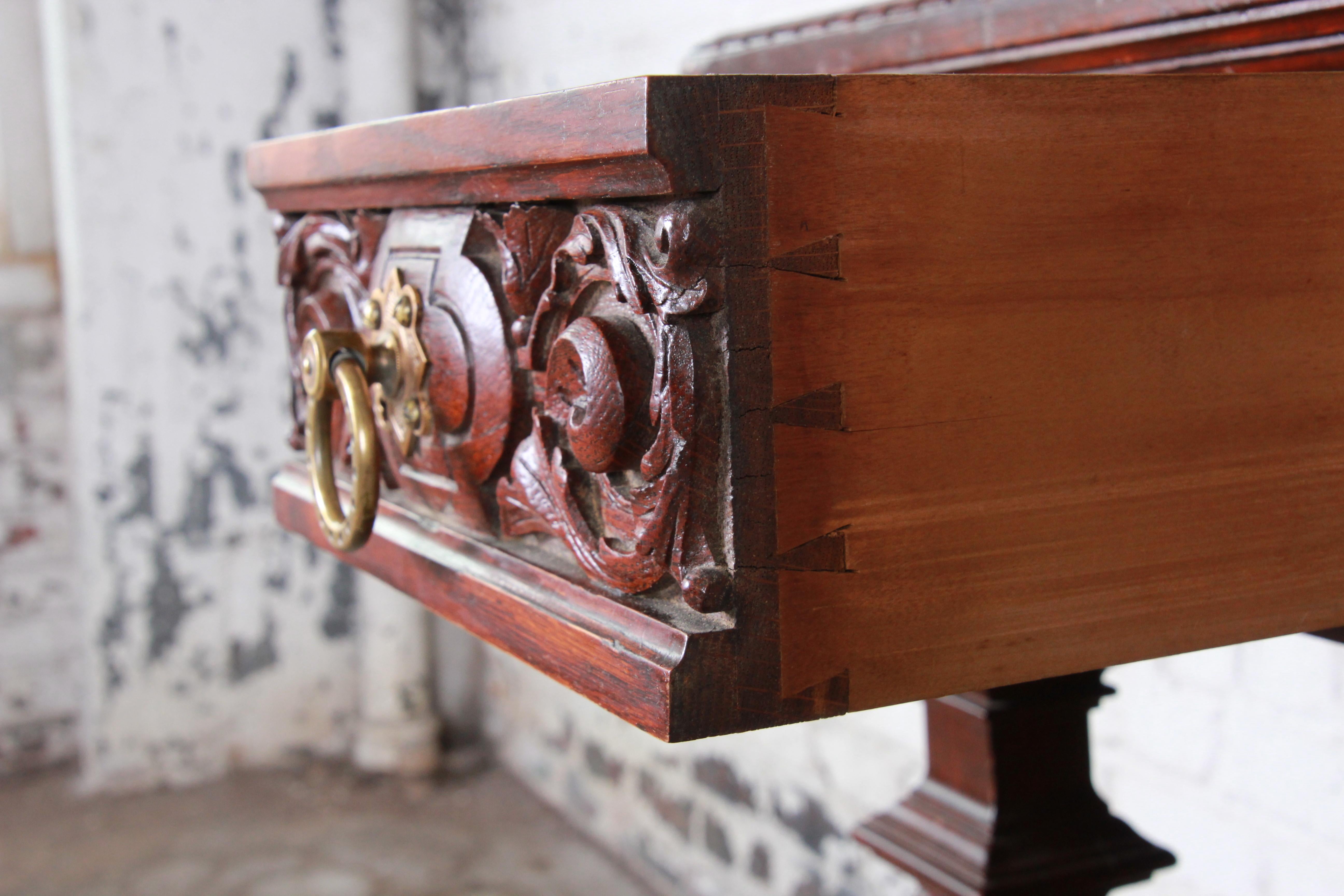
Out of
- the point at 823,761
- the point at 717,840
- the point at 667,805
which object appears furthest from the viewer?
the point at 667,805

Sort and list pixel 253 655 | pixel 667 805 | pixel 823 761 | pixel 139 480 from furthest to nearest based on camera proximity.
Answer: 1. pixel 253 655
2. pixel 139 480
3. pixel 667 805
4. pixel 823 761

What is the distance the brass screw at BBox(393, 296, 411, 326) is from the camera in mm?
716

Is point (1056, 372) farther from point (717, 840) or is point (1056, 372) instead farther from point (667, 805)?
point (667, 805)

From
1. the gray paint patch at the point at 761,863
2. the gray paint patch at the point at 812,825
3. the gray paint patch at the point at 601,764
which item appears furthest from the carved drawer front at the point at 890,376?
the gray paint patch at the point at 601,764

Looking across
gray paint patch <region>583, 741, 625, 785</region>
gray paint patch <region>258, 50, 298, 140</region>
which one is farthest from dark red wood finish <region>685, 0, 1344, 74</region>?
gray paint patch <region>258, 50, 298, 140</region>

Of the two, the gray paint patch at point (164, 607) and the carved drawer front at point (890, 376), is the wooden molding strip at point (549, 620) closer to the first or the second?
the carved drawer front at point (890, 376)

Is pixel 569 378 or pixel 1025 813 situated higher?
pixel 569 378

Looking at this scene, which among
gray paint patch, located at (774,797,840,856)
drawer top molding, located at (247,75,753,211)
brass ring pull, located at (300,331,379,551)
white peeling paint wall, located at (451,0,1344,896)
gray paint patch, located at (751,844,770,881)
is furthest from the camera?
gray paint patch, located at (751,844,770,881)

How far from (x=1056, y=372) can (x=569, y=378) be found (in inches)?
8.4

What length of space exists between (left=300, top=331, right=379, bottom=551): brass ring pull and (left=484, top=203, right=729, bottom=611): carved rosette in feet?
0.30

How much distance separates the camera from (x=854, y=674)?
0.50m

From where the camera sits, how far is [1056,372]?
0.53 metres

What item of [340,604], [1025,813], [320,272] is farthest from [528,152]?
[340,604]

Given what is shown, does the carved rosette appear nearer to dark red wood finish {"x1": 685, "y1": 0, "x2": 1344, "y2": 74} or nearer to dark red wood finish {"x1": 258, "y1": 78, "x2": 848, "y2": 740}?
dark red wood finish {"x1": 258, "y1": 78, "x2": 848, "y2": 740}
